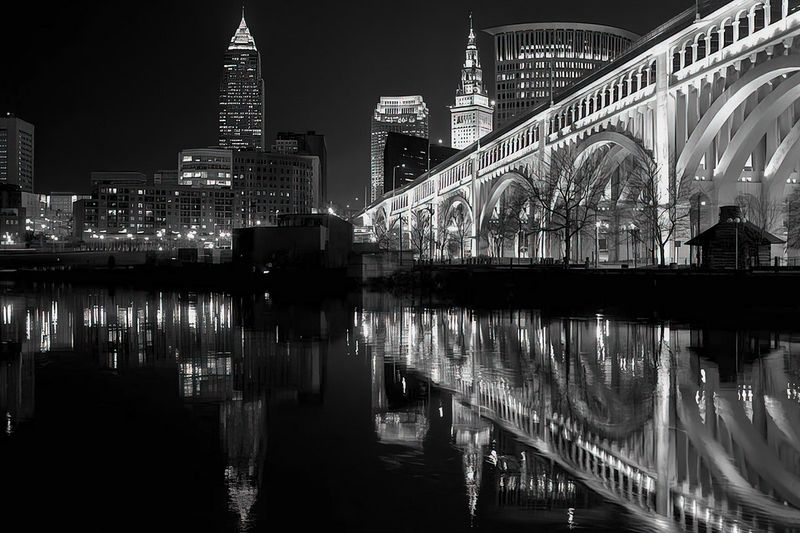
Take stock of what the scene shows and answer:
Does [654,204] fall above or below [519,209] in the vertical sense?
below

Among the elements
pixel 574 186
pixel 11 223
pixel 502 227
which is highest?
pixel 11 223

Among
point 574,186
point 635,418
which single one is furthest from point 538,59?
point 635,418

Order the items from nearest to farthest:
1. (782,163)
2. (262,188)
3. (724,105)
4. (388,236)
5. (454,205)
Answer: (724,105) → (782,163) → (454,205) → (388,236) → (262,188)

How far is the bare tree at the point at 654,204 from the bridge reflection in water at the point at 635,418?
83.1 ft

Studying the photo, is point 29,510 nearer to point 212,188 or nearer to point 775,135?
point 775,135

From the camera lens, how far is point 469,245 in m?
104

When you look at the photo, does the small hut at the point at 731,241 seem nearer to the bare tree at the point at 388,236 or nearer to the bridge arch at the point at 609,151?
the bridge arch at the point at 609,151

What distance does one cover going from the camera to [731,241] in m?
34.3

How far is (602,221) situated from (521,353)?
41895 mm

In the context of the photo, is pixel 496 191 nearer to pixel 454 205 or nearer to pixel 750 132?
pixel 454 205

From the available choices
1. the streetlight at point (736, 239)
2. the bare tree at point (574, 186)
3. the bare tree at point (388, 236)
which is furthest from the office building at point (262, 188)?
the streetlight at point (736, 239)

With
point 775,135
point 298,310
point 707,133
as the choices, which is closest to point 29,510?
point 298,310

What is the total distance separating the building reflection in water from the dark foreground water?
0.08 m

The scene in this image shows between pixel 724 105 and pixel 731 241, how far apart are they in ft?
35.7
